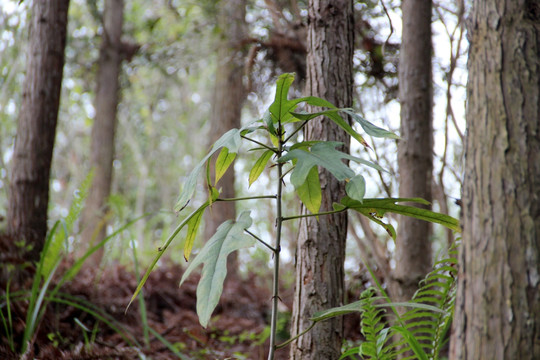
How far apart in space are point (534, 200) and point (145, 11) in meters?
10.4

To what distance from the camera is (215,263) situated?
114cm

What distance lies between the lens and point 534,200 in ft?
3.03

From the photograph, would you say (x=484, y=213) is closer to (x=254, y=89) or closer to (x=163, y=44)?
(x=254, y=89)

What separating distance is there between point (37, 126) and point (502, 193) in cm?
327

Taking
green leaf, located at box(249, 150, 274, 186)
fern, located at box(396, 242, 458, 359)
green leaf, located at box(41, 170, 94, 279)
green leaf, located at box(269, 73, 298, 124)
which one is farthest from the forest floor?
green leaf, located at box(269, 73, 298, 124)

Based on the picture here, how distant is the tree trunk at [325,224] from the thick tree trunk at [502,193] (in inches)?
31.7

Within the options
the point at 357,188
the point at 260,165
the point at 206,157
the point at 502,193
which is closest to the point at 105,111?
the point at 260,165

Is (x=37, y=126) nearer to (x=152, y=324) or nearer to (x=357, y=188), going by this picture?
(x=152, y=324)

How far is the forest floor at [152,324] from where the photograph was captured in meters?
2.35

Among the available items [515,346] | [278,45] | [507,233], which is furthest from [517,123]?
[278,45]

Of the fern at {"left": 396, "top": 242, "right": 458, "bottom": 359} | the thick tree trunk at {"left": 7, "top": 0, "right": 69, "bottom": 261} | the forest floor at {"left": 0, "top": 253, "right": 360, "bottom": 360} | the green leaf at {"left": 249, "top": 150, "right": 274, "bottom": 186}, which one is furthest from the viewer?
the thick tree trunk at {"left": 7, "top": 0, "right": 69, "bottom": 261}

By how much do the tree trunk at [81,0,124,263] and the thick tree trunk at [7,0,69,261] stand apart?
274cm

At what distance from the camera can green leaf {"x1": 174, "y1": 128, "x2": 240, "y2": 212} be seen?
1.15 metres

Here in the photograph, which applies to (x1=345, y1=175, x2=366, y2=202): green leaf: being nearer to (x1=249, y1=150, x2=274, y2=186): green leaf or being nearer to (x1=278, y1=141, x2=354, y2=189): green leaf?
(x1=278, y1=141, x2=354, y2=189): green leaf
